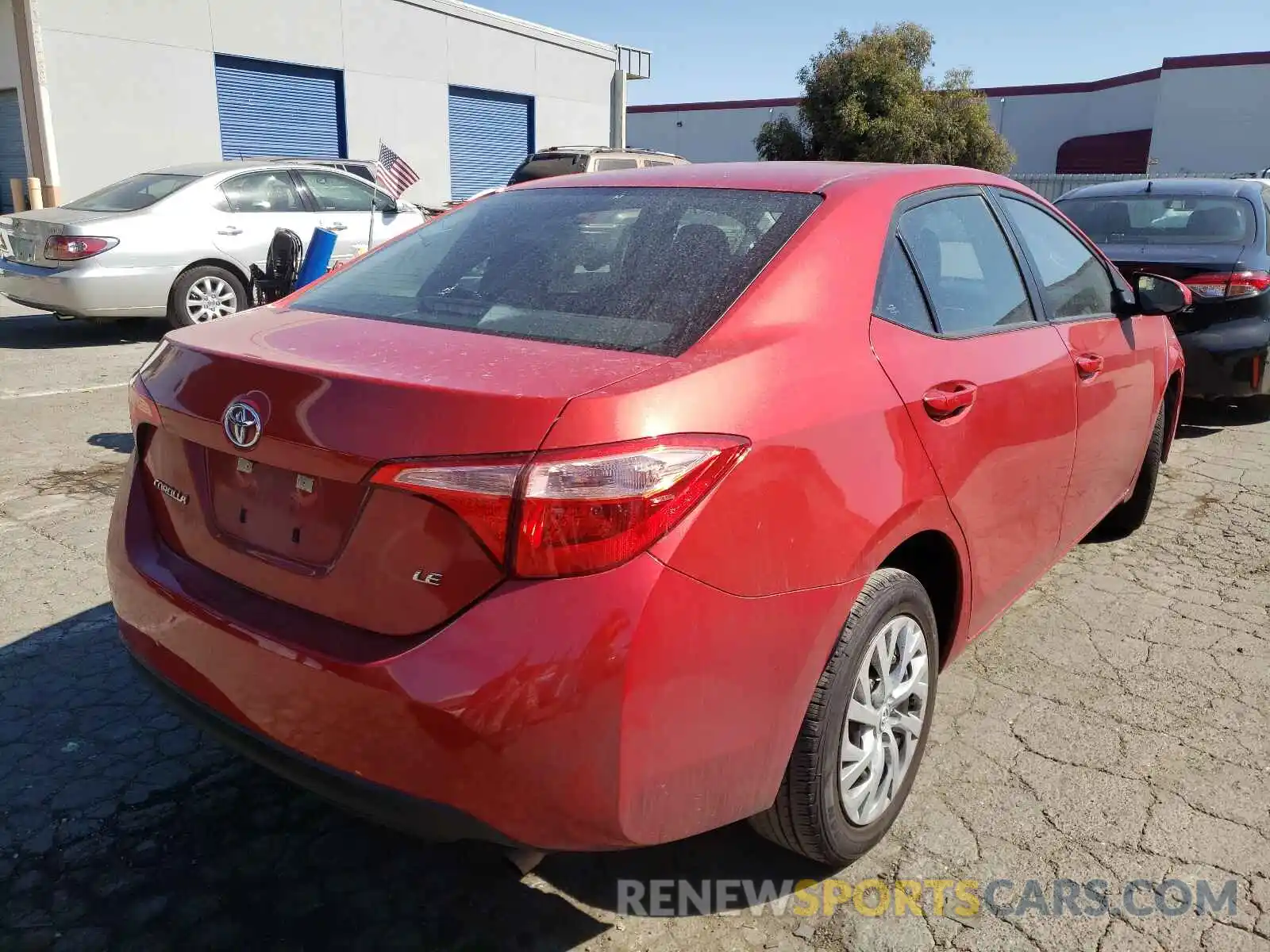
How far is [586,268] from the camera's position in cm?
253

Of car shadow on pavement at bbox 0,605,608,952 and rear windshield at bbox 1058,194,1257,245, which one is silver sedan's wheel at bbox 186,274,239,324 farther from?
rear windshield at bbox 1058,194,1257,245

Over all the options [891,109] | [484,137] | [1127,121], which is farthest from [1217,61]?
[484,137]

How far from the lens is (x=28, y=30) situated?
49.4 ft

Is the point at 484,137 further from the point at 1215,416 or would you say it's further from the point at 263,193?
the point at 1215,416

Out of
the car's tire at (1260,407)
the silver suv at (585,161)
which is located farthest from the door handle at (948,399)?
the silver suv at (585,161)

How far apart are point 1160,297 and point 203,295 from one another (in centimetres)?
813

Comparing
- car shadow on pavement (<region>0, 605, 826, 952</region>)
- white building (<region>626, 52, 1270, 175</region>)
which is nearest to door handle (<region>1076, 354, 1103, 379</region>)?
car shadow on pavement (<region>0, 605, 826, 952</region>)

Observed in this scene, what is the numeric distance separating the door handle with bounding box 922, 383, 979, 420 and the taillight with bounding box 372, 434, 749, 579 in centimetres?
93

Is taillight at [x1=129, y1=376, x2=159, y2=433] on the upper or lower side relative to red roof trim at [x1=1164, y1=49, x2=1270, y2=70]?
lower

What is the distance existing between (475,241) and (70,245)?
725 centimetres

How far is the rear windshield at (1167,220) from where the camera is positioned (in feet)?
21.9

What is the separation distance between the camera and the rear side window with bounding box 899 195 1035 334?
2.74 metres

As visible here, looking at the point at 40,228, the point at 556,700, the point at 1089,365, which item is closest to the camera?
the point at 556,700

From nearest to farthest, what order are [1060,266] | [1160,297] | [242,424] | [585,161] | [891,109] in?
[242,424], [1060,266], [1160,297], [585,161], [891,109]
